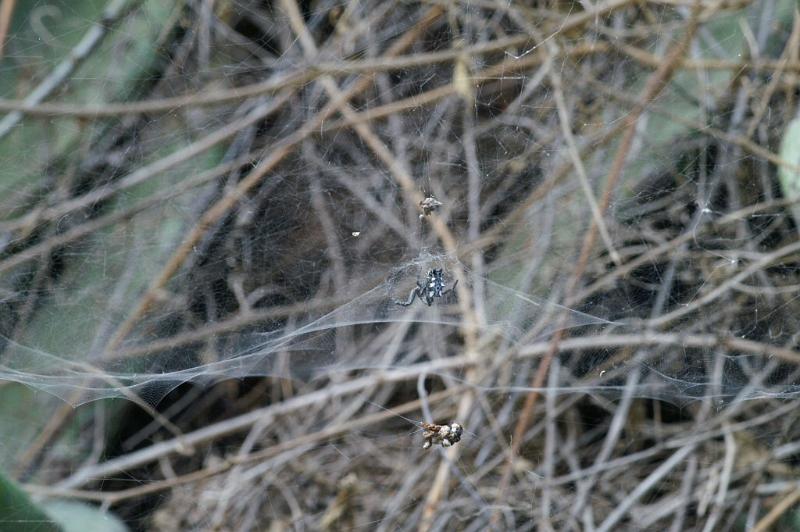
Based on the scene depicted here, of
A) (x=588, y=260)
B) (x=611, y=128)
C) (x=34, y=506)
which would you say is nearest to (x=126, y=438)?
(x=34, y=506)

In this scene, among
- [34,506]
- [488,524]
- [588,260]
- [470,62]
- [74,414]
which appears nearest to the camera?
[34,506]

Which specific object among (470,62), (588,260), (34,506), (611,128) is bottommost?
(34,506)

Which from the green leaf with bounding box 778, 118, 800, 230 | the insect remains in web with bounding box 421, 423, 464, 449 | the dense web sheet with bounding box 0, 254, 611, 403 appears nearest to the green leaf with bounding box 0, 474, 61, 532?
the dense web sheet with bounding box 0, 254, 611, 403

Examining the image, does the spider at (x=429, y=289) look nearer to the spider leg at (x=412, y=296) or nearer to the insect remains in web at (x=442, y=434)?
the spider leg at (x=412, y=296)

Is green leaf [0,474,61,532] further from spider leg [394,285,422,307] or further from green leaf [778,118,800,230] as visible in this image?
green leaf [778,118,800,230]

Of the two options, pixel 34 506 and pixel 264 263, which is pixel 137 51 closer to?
pixel 264 263

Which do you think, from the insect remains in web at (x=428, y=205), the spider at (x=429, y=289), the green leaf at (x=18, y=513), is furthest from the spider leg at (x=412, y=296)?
the green leaf at (x=18, y=513)

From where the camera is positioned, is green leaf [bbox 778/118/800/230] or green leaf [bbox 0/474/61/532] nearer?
green leaf [bbox 0/474/61/532]

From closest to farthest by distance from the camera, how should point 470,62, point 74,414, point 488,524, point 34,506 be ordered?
point 34,506 < point 470,62 < point 488,524 < point 74,414
